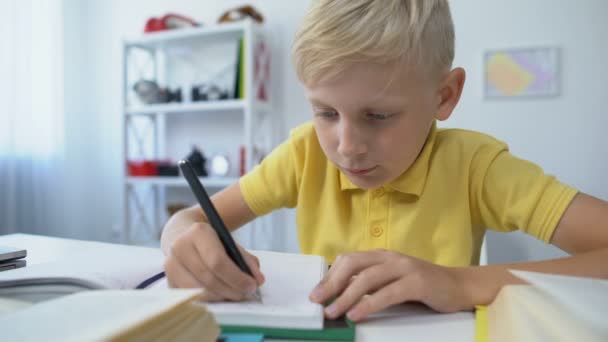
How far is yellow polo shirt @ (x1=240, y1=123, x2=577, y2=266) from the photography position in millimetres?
683

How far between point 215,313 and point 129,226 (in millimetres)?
2404

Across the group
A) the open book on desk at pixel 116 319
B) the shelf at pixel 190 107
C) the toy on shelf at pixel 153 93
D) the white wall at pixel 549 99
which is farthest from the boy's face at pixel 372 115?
the toy on shelf at pixel 153 93

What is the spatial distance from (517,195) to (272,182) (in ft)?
1.42

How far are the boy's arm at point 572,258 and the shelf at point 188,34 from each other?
1.71m

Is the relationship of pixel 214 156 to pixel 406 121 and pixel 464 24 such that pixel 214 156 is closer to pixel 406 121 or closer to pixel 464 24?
pixel 464 24

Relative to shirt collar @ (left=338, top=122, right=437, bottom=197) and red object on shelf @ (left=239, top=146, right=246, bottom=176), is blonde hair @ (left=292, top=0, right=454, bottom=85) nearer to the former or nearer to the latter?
shirt collar @ (left=338, top=122, right=437, bottom=197)

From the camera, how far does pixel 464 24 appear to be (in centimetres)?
193

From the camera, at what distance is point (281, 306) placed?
39cm

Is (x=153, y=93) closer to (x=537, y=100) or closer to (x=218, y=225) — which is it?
(x=537, y=100)

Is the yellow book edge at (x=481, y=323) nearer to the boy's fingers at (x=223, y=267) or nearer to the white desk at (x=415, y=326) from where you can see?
the white desk at (x=415, y=326)

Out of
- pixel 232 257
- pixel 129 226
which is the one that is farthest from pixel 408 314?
pixel 129 226

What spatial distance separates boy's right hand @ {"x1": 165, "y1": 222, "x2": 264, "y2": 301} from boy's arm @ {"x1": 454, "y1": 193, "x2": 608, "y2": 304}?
0.74ft

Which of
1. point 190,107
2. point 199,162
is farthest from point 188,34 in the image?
point 199,162

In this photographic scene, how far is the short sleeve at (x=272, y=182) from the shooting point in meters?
0.85
